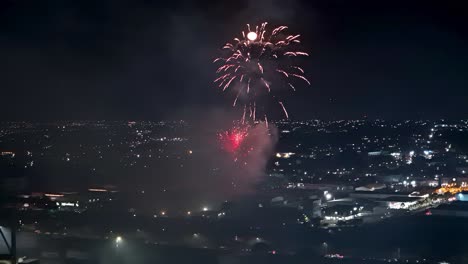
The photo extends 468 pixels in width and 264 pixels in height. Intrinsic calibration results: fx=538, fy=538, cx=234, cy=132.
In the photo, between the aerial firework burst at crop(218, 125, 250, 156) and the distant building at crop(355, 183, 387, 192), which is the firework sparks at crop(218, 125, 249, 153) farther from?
the distant building at crop(355, 183, 387, 192)

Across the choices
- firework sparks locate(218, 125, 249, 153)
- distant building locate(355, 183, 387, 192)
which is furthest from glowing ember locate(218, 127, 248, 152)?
distant building locate(355, 183, 387, 192)

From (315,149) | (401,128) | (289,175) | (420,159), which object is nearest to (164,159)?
(289,175)

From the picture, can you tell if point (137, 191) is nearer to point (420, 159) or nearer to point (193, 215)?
point (193, 215)

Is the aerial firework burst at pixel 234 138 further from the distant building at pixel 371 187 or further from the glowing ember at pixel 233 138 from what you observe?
the distant building at pixel 371 187

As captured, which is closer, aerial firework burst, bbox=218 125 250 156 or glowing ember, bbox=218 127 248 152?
aerial firework burst, bbox=218 125 250 156

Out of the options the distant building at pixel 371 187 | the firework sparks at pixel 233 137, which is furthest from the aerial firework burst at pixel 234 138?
the distant building at pixel 371 187

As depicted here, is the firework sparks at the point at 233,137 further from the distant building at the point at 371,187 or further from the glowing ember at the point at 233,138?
the distant building at the point at 371,187

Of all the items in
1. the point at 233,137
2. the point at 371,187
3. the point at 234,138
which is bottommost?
the point at 371,187

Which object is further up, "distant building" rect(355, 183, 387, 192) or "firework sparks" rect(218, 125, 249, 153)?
"firework sparks" rect(218, 125, 249, 153)

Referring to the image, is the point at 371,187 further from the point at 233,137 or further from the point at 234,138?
the point at 233,137

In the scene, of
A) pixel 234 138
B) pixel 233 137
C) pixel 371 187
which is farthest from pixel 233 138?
pixel 371 187

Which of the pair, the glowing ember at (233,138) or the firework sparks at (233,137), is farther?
the glowing ember at (233,138)

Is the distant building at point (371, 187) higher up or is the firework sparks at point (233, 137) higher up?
the firework sparks at point (233, 137)
